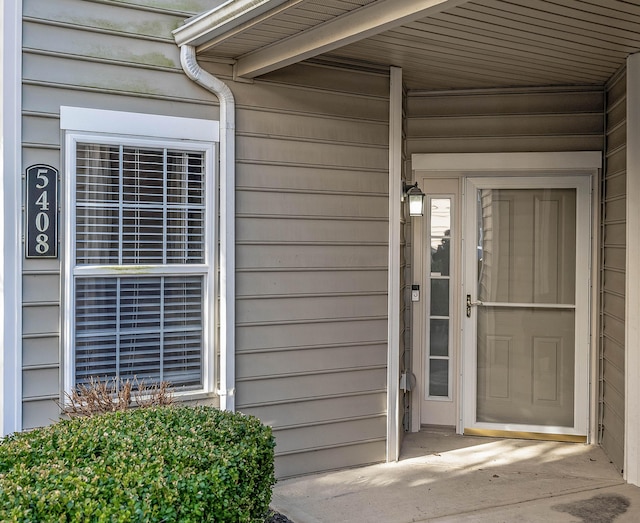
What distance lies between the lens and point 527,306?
17.2 ft

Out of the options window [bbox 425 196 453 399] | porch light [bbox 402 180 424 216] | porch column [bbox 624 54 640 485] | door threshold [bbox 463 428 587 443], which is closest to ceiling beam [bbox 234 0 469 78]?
porch light [bbox 402 180 424 216]

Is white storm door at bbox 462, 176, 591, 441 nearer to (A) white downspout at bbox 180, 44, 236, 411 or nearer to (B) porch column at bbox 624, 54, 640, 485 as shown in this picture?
(B) porch column at bbox 624, 54, 640, 485

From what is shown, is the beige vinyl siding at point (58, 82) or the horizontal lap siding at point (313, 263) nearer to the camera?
the beige vinyl siding at point (58, 82)

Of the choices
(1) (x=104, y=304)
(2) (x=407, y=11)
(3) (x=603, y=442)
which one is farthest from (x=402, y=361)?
(2) (x=407, y=11)

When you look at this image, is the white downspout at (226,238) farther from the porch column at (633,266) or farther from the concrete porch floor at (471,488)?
the porch column at (633,266)

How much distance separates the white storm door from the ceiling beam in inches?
80.5

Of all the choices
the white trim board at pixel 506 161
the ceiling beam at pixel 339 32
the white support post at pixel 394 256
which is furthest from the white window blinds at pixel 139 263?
the white trim board at pixel 506 161

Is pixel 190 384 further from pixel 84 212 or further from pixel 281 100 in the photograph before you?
pixel 281 100

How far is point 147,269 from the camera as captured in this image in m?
3.87

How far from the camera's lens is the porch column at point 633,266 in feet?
13.9

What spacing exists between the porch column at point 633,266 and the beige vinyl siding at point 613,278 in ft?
0.50

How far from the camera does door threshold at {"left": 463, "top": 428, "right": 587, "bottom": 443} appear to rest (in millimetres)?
5164

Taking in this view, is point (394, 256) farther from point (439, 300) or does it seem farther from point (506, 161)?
point (506, 161)

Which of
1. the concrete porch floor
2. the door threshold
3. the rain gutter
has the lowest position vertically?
the concrete porch floor
